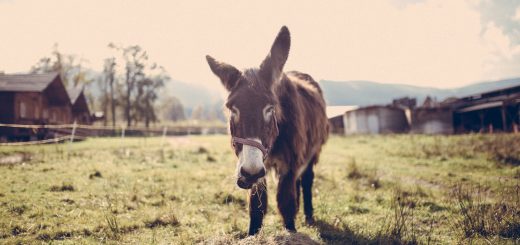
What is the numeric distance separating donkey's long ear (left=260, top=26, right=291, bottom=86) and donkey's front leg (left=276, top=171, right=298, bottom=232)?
4.13 feet

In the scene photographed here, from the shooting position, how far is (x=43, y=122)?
87.7ft

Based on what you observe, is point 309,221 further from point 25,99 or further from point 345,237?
point 25,99

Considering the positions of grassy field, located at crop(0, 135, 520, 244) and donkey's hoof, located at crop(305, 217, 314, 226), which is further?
donkey's hoof, located at crop(305, 217, 314, 226)

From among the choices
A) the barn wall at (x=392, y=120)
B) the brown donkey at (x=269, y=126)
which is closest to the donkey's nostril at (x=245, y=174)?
the brown donkey at (x=269, y=126)

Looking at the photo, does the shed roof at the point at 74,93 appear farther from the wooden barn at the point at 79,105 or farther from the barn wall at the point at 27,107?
the barn wall at the point at 27,107

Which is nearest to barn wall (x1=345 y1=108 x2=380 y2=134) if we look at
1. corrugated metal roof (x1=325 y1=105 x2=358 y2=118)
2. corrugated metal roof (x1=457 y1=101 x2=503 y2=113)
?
corrugated metal roof (x1=457 y1=101 x2=503 y2=113)

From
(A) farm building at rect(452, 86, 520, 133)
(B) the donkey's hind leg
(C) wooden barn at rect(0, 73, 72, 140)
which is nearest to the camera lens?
(B) the donkey's hind leg

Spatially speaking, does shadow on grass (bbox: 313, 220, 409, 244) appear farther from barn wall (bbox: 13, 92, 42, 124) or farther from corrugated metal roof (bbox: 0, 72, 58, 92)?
barn wall (bbox: 13, 92, 42, 124)

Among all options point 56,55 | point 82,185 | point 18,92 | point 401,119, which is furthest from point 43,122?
point 401,119

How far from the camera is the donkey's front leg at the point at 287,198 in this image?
3785 mm

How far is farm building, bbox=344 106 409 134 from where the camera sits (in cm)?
3469

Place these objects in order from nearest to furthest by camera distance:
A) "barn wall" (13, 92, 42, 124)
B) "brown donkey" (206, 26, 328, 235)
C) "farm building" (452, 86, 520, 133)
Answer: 1. "brown donkey" (206, 26, 328, 235)
2. "farm building" (452, 86, 520, 133)
3. "barn wall" (13, 92, 42, 124)

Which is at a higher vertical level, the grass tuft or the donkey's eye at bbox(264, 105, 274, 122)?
the donkey's eye at bbox(264, 105, 274, 122)

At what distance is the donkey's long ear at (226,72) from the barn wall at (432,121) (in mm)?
29965
